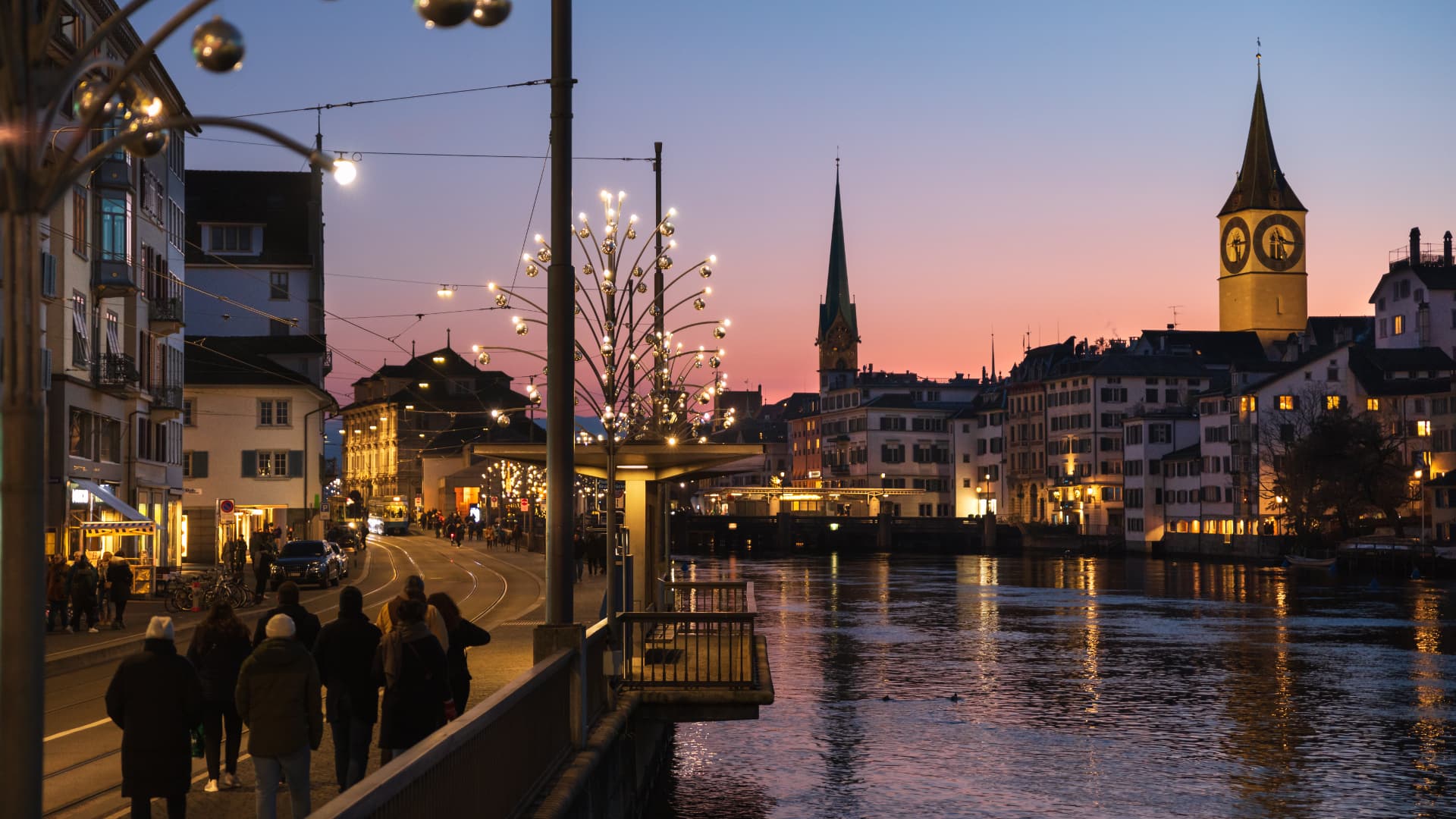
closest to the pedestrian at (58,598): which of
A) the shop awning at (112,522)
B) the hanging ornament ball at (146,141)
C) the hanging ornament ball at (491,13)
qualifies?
the shop awning at (112,522)

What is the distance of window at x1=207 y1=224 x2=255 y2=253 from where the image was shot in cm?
11550

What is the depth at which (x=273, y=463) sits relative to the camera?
9419 centimetres

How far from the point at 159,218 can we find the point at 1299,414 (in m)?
88.9

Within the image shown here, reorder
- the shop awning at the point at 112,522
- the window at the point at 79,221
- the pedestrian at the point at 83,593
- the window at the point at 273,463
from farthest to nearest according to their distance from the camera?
the window at the point at 273,463 → the window at the point at 79,221 → the shop awning at the point at 112,522 → the pedestrian at the point at 83,593

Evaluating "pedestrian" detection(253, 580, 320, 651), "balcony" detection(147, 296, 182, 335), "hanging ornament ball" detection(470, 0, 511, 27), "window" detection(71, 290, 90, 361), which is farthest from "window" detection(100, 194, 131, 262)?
"hanging ornament ball" detection(470, 0, 511, 27)

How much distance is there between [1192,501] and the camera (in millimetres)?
146250

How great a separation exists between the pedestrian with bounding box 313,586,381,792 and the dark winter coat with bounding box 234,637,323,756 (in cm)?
197

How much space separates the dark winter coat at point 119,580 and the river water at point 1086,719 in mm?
14423

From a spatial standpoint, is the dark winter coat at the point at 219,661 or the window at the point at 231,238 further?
the window at the point at 231,238

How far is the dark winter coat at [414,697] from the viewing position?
13953 mm

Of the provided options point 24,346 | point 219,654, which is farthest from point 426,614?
point 24,346

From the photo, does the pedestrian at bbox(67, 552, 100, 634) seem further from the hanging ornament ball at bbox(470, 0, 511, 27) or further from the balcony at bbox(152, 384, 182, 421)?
the hanging ornament ball at bbox(470, 0, 511, 27)

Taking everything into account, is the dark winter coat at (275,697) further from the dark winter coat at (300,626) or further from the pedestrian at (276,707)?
the dark winter coat at (300,626)

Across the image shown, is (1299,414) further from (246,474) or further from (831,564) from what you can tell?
(246,474)
